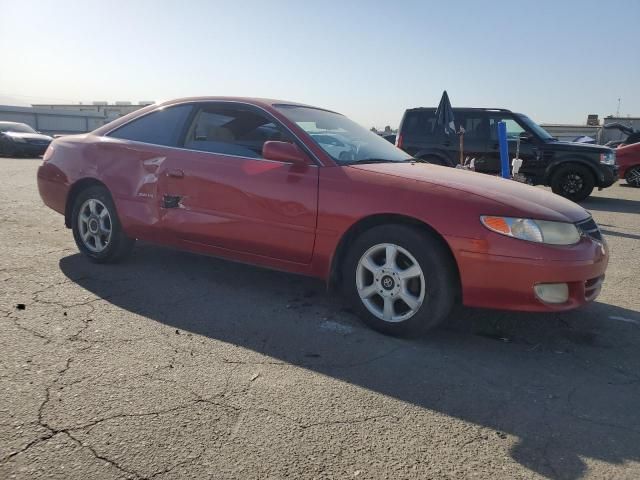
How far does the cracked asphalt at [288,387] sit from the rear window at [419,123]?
6.81m

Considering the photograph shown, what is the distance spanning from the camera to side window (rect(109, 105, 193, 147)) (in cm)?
438

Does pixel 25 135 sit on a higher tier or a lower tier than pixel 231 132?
lower

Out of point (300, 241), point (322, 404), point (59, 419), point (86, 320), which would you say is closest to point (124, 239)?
point (86, 320)

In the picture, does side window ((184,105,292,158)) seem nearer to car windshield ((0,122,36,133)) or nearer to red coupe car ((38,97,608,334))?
red coupe car ((38,97,608,334))

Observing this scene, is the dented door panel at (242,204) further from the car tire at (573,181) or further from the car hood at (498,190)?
the car tire at (573,181)

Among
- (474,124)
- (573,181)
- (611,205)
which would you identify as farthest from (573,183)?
(474,124)

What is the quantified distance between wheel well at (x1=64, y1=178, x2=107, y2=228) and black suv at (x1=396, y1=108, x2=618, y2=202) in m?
7.12

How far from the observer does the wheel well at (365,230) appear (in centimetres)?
325

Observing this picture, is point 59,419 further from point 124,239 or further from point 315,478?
point 124,239

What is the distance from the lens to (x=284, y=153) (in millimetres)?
3637

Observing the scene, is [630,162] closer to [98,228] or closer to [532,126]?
[532,126]

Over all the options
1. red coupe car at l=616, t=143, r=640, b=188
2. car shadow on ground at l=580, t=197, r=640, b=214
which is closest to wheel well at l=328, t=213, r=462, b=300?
car shadow on ground at l=580, t=197, r=640, b=214

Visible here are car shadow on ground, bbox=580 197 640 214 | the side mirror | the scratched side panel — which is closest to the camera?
the side mirror

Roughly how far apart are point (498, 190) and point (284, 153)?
148 centimetres
